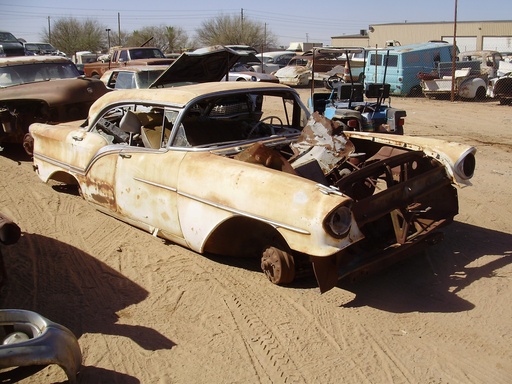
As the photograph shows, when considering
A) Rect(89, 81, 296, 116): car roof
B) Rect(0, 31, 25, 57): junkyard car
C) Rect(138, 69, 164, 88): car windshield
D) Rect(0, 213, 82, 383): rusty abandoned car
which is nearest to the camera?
Rect(0, 213, 82, 383): rusty abandoned car

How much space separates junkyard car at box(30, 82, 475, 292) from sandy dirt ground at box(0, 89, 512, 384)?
27 cm

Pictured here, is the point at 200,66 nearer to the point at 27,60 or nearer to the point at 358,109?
the point at 358,109

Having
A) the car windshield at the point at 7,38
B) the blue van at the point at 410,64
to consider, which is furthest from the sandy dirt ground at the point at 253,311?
the car windshield at the point at 7,38

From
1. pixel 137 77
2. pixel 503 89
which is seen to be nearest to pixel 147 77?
pixel 137 77

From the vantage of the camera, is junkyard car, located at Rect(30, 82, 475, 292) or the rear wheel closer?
junkyard car, located at Rect(30, 82, 475, 292)

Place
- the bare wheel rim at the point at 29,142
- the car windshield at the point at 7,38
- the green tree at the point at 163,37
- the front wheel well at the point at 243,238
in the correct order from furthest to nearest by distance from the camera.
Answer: the green tree at the point at 163,37, the car windshield at the point at 7,38, the bare wheel rim at the point at 29,142, the front wheel well at the point at 243,238

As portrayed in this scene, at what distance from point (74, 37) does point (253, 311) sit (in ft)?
190

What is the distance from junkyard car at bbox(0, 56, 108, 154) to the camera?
9.00 m

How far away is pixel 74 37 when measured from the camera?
56.1m

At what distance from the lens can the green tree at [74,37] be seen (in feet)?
180

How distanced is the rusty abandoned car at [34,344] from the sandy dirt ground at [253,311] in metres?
0.25

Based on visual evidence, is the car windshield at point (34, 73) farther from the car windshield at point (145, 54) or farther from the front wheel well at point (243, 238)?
the car windshield at point (145, 54)

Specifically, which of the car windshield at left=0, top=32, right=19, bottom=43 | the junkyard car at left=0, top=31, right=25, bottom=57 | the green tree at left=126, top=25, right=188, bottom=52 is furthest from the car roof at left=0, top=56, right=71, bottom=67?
the green tree at left=126, top=25, right=188, bottom=52

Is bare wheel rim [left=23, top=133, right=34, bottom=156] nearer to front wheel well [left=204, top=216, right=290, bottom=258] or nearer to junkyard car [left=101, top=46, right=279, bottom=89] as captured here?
junkyard car [left=101, top=46, right=279, bottom=89]
